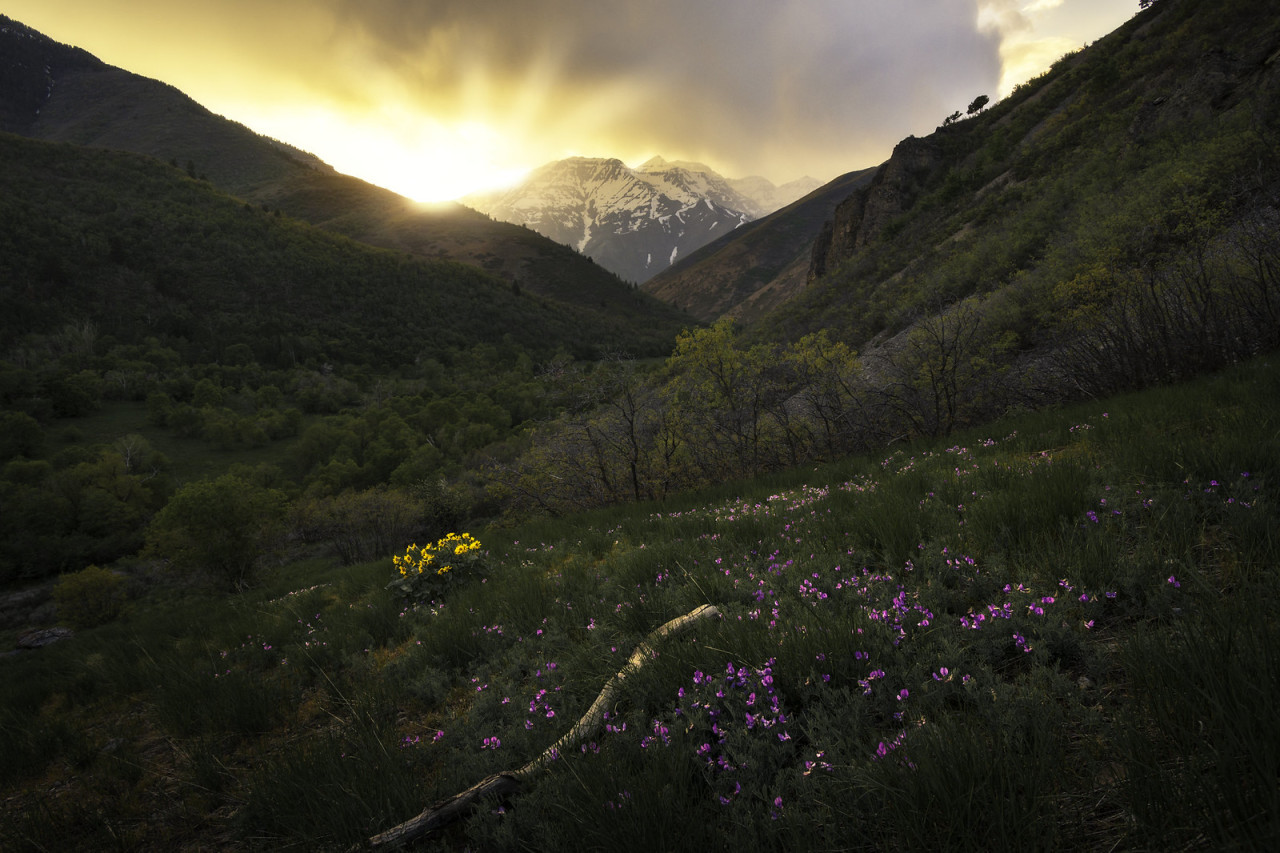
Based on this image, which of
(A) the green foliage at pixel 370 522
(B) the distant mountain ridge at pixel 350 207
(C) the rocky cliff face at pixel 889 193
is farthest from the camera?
(B) the distant mountain ridge at pixel 350 207

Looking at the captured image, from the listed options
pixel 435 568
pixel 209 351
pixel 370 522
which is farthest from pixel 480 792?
pixel 209 351

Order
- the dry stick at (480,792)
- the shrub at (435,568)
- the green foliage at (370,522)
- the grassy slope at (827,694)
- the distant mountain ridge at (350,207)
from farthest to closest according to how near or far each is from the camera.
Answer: the distant mountain ridge at (350,207)
the green foliage at (370,522)
the shrub at (435,568)
the dry stick at (480,792)
the grassy slope at (827,694)

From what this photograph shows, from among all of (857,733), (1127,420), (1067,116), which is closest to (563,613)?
(857,733)

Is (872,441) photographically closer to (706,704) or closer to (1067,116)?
(706,704)

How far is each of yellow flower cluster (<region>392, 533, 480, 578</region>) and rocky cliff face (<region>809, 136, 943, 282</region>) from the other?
4770 cm

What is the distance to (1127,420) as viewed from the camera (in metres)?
4.27

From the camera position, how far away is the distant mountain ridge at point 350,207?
14038 cm

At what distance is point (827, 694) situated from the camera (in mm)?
1900

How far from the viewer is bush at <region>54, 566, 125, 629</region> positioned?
28.9m

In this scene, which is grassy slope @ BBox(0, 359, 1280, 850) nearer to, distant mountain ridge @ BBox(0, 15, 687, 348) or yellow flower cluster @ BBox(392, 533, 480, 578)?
yellow flower cluster @ BBox(392, 533, 480, 578)

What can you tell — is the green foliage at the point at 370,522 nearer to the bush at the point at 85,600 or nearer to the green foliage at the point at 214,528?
the green foliage at the point at 214,528

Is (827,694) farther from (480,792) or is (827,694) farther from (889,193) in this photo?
(889,193)

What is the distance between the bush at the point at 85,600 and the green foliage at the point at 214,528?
389cm

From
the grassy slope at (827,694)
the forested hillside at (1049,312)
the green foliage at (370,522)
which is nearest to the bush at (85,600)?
the green foliage at (370,522)
